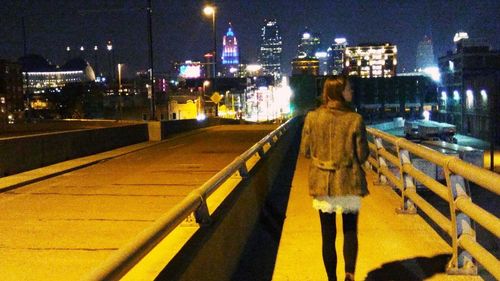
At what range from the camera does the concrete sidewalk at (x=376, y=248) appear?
6.87m

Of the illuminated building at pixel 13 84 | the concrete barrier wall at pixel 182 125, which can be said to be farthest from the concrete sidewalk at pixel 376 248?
the illuminated building at pixel 13 84

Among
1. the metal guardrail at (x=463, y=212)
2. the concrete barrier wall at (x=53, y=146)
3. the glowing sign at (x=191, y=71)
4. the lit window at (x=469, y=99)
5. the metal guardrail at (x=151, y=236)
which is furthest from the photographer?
the glowing sign at (x=191, y=71)

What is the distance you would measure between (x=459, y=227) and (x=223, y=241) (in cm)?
233

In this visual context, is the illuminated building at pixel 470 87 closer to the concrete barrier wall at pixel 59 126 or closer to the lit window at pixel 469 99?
the lit window at pixel 469 99

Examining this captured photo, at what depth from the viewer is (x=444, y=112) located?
402 feet

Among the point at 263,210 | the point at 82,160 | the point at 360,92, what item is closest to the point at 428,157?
the point at 263,210

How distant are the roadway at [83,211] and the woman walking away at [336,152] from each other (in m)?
2.33

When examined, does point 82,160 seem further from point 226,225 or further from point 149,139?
point 226,225

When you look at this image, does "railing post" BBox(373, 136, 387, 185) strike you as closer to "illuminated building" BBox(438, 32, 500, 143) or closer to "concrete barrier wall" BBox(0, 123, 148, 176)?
"concrete barrier wall" BBox(0, 123, 148, 176)

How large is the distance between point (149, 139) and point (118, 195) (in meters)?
19.5

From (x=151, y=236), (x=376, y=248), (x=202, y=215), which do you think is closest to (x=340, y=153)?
(x=202, y=215)

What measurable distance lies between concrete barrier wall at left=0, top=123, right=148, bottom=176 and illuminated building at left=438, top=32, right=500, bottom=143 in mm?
64484

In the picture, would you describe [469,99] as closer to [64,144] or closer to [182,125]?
[182,125]

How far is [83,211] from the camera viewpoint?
1081 centimetres
